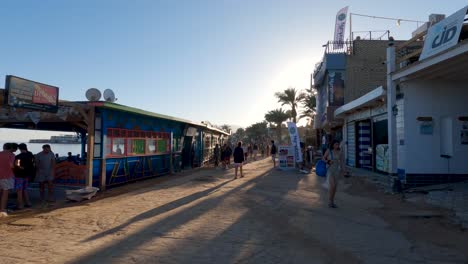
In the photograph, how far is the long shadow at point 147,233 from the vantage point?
4.99m

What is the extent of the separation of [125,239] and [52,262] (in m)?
1.26

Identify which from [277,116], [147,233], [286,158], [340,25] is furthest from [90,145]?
[277,116]

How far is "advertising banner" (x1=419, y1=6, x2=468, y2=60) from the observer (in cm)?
881

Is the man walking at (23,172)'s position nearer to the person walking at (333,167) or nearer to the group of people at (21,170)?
the group of people at (21,170)

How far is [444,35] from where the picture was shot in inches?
364

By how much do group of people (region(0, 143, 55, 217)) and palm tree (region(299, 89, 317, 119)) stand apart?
3205cm

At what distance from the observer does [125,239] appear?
19.1ft

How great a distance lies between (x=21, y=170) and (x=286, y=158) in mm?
13716

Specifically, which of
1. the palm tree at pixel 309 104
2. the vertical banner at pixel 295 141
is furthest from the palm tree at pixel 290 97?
the vertical banner at pixel 295 141

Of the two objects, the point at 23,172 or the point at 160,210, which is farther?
the point at 23,172

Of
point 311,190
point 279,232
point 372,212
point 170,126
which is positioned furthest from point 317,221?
point 170,126

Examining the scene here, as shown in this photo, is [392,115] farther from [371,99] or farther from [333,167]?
[333,167]

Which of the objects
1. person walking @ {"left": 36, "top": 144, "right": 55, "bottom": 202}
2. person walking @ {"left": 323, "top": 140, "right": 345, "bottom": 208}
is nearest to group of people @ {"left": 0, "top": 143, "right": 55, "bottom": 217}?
person walking @ {"left": 36, "top": 144, "right": 55, "bottom": 202}

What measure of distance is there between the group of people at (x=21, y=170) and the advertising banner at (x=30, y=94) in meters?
1.07
